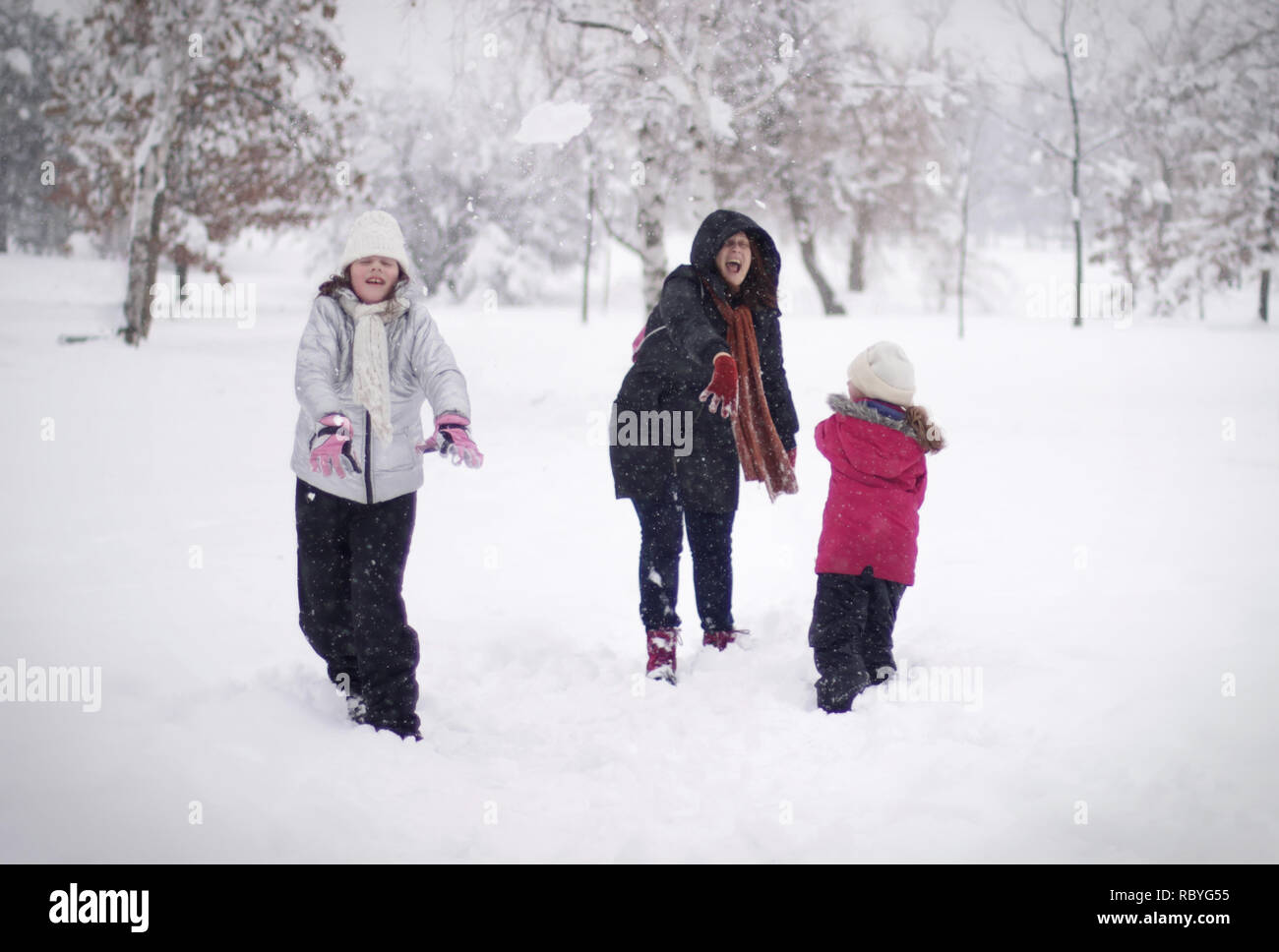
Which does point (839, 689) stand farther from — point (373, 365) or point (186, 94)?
point (186, 94)

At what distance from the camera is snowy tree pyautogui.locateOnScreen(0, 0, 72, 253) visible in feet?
83.8

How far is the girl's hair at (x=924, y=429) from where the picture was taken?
12.1 ft

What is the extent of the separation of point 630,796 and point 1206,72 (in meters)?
23.6

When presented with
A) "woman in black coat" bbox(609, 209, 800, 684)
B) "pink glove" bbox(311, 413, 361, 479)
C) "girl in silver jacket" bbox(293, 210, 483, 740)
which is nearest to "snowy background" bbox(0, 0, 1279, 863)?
"girl in silver jacket" bbox(293, 210, 483, 740)

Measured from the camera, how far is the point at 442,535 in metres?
6.16

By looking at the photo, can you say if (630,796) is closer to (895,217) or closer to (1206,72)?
(1206,72)

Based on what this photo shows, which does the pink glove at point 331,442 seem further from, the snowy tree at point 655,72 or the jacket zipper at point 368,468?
the snowy tree at point 655,72

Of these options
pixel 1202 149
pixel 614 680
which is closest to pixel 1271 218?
pixel 1202 149

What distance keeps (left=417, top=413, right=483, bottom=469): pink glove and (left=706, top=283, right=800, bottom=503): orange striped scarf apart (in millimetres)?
1298

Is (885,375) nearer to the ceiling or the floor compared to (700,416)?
nearer to the ceiling

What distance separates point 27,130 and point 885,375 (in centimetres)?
4111

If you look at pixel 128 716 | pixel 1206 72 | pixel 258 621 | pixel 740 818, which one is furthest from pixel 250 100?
pixel 1206 72

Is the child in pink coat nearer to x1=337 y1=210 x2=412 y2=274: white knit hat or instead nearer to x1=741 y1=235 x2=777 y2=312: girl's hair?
x1=741 y1=235 x2=777 y2=312: girl's hair

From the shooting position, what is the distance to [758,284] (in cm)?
418
